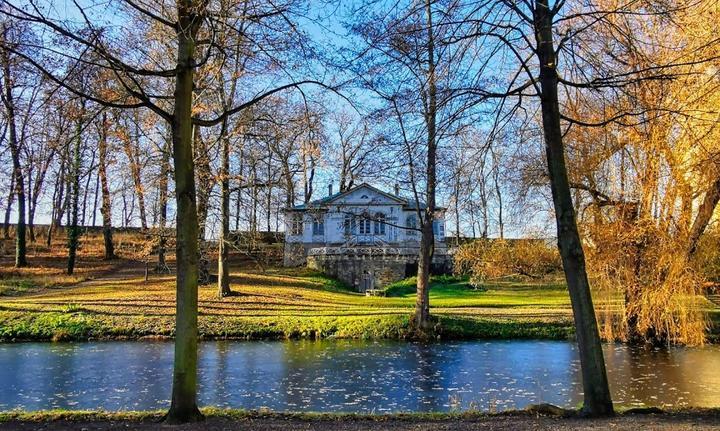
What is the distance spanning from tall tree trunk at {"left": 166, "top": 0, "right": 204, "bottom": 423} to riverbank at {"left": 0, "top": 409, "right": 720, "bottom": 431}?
372 mm

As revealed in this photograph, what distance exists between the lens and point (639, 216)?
15047 mm

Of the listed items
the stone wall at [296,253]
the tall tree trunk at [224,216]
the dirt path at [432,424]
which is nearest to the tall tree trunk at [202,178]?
the tall tree trunk at [224,216]

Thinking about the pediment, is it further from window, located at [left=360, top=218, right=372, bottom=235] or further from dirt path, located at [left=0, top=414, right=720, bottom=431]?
dirt path, located at [left=0, top=414, right=720, bottom=431]

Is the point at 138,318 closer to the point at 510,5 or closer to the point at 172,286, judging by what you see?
the point at 172,286

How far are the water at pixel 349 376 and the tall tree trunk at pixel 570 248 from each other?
3242 mm

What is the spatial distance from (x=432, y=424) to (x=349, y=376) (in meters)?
6.95

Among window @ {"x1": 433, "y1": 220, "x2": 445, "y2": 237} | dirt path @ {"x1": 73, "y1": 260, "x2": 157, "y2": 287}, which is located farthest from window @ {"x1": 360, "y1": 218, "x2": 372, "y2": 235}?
dirt path @ {"x1": 73, "y1": 260, "x2": 157, "y2": 287}

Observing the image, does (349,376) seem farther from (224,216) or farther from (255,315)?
(224,216)

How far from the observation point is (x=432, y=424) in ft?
21.3

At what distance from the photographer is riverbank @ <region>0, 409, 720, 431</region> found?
5.99 metres

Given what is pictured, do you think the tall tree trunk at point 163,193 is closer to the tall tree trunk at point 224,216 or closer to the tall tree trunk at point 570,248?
the tall tree trunk at point 224,216

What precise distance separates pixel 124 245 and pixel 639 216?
3441cm

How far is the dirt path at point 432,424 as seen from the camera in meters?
5.89

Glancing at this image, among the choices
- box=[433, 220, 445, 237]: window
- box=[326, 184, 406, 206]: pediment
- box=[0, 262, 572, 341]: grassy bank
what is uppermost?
box=[326, 184, 406, 206]: pediment
